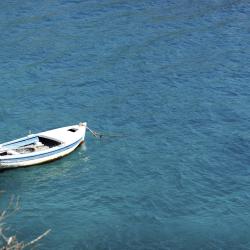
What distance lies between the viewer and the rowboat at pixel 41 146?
180ft

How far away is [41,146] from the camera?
57.9 m

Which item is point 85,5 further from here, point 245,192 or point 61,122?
point 245,192

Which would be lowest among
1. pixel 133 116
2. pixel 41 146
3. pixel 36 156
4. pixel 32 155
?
pixel 133 116

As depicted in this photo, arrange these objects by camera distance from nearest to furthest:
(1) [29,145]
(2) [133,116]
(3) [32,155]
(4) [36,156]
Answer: (3) [32,155] → (4) [36,156] → (1) [29,145] → (2) [133,116]

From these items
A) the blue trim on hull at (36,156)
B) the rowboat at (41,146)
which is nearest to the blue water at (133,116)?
the rowboat at (41,146)

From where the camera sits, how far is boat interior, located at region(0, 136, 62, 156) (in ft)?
183

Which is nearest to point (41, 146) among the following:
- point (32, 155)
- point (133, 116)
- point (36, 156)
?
point (36, 156)

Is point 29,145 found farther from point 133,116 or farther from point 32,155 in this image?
point 133,116

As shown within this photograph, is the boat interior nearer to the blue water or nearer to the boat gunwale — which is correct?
the boat gunwale

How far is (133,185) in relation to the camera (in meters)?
52.6

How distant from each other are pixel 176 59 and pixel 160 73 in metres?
3.81

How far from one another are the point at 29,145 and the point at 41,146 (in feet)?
3.30

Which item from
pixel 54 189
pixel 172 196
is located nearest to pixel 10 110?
pixel 54 189

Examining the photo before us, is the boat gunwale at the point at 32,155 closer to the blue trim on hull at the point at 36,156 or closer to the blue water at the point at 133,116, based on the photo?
the blue trim on hull at the point at 36,156
